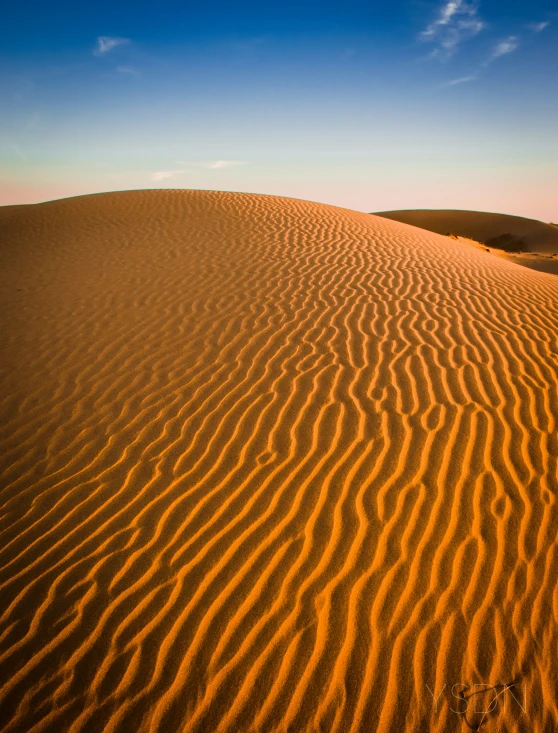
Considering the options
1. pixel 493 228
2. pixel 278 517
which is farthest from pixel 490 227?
pixel 278 517

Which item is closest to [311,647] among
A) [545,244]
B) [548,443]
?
[548,443]

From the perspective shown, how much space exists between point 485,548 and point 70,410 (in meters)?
3.92

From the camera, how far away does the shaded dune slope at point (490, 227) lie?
28.6 metres

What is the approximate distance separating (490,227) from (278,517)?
3600cm

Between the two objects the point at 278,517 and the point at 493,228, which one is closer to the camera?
the point at 278,517

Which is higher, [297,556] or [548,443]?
[548,443]

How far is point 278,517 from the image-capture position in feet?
10.7

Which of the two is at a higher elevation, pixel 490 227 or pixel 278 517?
pixel 278 517

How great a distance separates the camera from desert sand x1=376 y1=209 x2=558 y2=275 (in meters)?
28.1

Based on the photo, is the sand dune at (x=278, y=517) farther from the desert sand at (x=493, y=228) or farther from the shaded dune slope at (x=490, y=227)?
the shaded dune slope at (x=490, y=227)

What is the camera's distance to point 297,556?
9.79 ft

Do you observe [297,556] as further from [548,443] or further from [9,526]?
[548,443]

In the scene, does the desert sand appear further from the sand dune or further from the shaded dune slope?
the sand dune

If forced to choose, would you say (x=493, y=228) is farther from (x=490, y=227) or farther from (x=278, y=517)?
(x=278, y=517)
